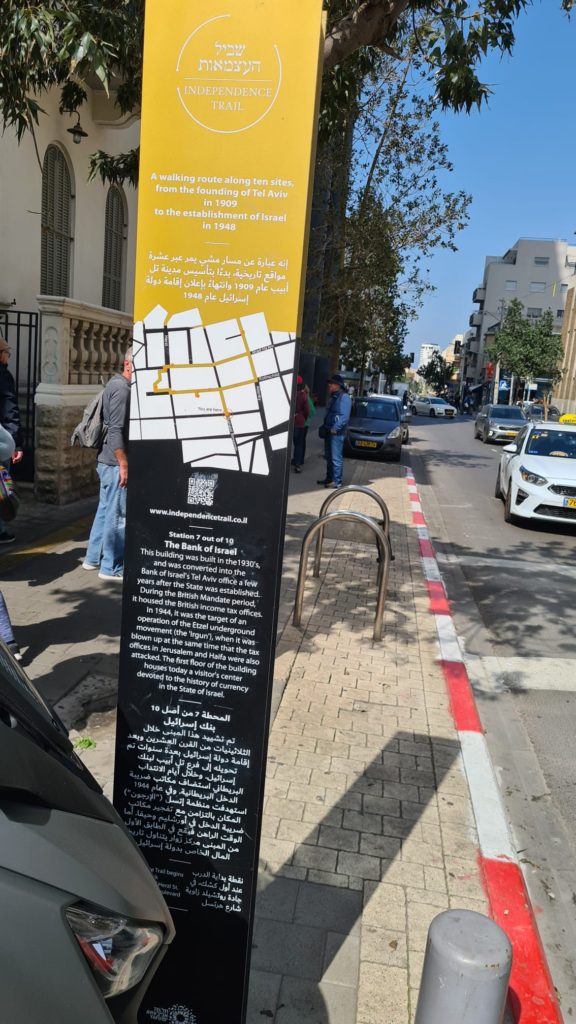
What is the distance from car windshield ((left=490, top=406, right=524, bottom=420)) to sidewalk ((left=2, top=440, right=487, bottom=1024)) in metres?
25.4

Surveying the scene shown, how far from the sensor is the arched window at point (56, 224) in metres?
12.9

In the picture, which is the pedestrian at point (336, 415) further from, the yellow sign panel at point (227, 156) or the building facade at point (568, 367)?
the building facade at point (568, 367)

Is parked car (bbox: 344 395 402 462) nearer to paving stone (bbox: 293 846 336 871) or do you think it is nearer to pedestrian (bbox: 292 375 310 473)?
pedestrian (bbox: 292 375 310 473)

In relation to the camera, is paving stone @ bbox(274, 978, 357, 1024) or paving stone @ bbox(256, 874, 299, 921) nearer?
paving stone @ bbox(274, 978, 357, 1024)

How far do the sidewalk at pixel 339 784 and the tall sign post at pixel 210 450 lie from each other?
66 cm

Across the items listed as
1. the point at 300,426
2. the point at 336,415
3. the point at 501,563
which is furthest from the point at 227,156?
the point at 300,426

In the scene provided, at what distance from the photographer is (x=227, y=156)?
220cm

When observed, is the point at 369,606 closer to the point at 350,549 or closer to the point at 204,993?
the point at 350,549

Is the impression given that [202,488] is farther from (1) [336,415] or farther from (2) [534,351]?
(2) [534,351]

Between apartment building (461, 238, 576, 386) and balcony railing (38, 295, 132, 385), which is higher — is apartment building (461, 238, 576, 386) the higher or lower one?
the higher one

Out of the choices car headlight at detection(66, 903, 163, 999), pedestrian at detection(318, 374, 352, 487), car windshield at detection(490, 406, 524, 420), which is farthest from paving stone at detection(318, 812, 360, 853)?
car windshield at detection(490, 406, 524, 420)

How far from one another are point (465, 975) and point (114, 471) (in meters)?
5.35

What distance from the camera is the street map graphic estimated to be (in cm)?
226

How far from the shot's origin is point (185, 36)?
7.17 ft
